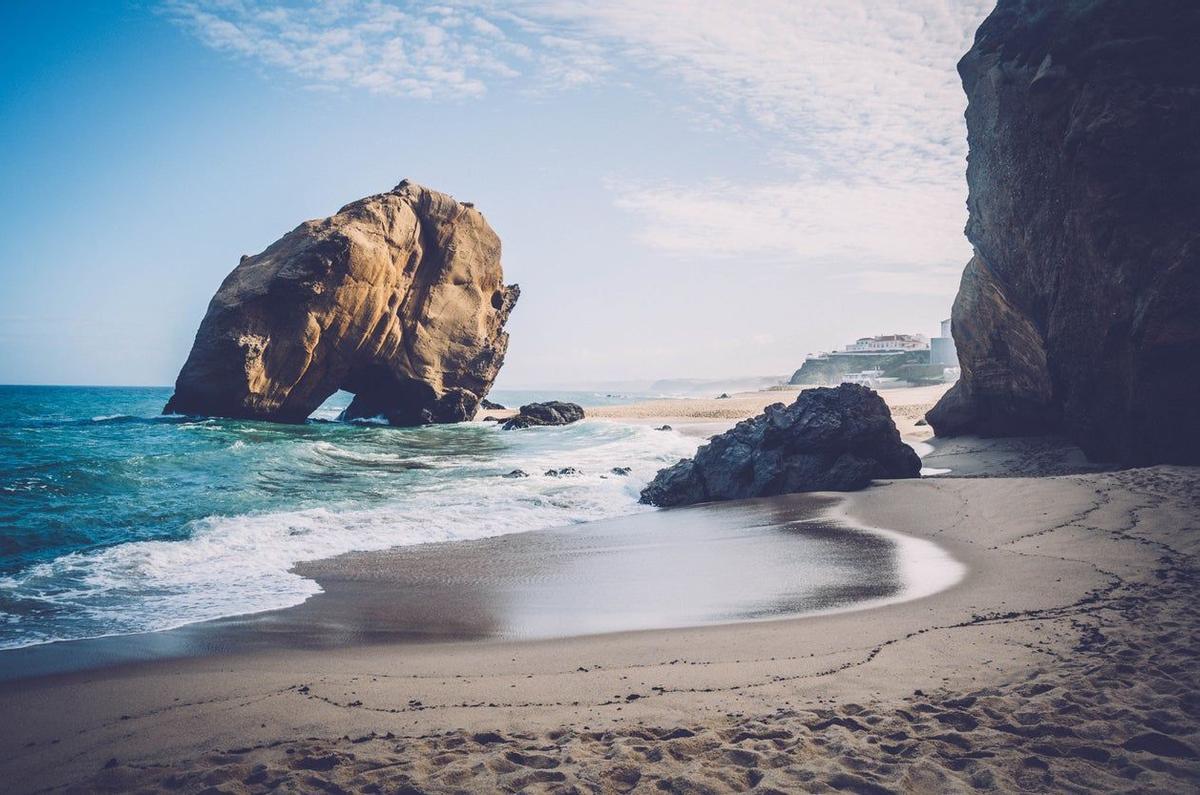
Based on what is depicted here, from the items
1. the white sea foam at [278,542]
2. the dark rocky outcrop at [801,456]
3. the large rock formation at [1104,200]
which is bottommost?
the white sea foam at [278,542]

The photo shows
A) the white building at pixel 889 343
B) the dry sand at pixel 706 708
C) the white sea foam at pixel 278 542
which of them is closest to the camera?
the dry sand at pixel 706 708

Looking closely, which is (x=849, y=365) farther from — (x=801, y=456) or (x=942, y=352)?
(x=801, y=456)

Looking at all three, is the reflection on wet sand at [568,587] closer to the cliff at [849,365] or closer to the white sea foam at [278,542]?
the white sea foam at [278,542]

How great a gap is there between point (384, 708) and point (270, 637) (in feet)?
6.68

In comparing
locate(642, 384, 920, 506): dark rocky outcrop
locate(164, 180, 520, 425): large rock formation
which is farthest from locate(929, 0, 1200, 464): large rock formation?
locate(164, 180, 520, 425): large rock formation

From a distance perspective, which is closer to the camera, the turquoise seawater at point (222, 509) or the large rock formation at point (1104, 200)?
the turquoise seawater at point (222, 509)

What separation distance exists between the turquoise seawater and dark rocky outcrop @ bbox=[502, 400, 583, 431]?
388 inches

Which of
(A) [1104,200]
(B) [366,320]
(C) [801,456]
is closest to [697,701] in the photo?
(C) [801,456]

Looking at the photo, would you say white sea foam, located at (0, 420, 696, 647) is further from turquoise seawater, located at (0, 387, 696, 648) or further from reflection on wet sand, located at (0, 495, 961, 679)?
reflection on wet sand, located at (0, 495, 961, 679)

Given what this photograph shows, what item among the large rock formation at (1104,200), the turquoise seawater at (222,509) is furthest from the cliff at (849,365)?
the turquoise seawater at (222,509)

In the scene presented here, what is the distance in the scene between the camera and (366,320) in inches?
1088

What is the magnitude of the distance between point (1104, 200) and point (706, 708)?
9.70m

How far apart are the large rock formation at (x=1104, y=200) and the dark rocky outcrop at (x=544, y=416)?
70.2 feet

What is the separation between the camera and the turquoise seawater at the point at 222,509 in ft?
21.4
